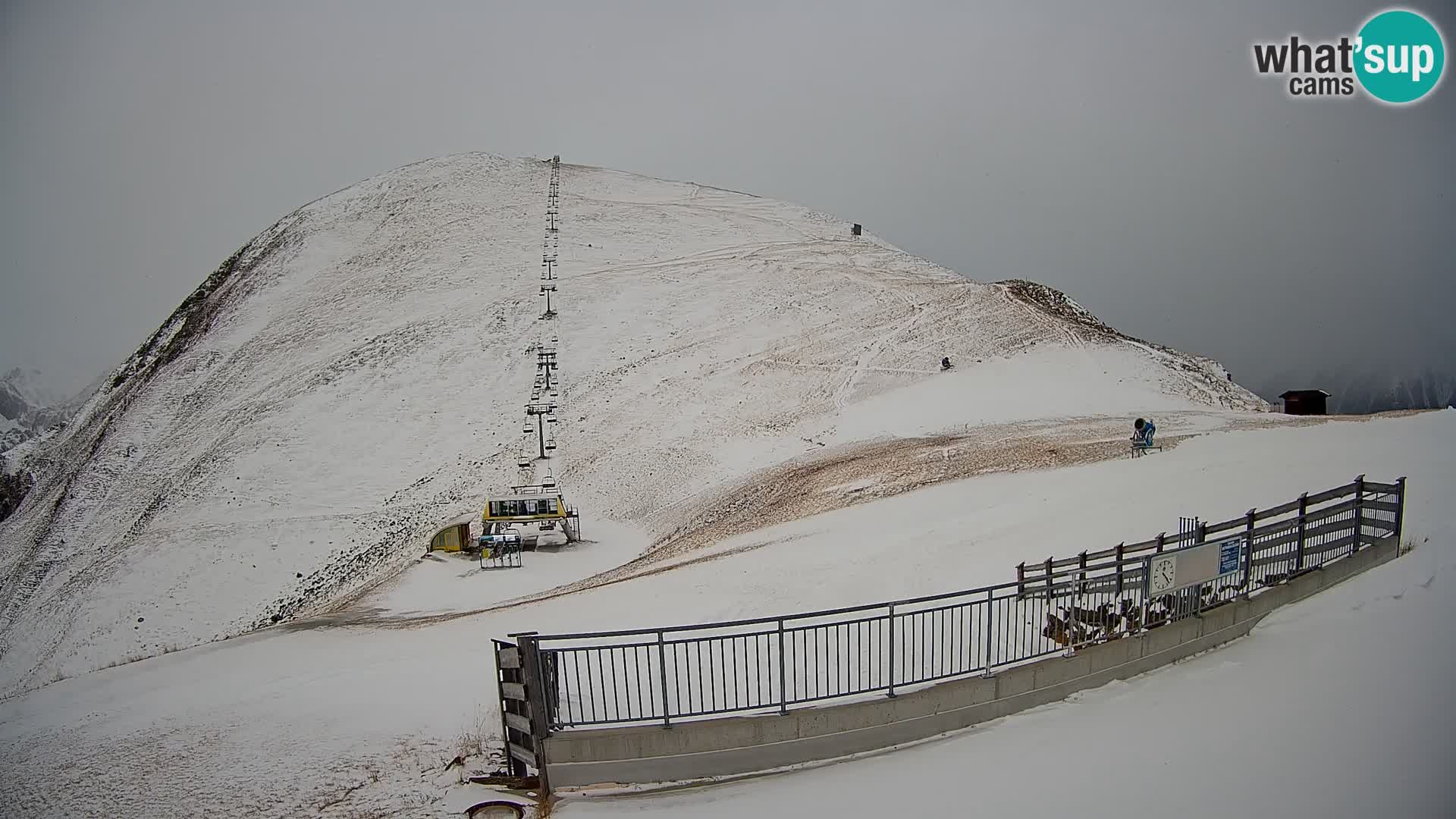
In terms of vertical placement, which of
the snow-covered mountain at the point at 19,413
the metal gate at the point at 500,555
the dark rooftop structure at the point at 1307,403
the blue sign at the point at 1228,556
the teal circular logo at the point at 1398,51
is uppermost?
the teal circular logo at the point at 1398,51

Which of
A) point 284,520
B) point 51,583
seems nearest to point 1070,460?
point 51,583

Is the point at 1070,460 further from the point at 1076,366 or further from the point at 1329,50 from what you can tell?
the point at 1076,366

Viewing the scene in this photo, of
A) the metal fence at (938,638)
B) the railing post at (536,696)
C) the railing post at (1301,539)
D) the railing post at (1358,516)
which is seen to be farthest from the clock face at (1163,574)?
the railing post at (536,696)

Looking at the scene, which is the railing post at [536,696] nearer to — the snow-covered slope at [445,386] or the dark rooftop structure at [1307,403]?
the snow-covered slope at [445,386]

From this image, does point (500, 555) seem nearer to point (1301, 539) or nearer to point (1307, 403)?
point (1301, 539)

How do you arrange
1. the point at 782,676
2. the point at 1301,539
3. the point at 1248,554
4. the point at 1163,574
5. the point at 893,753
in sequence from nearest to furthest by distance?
1. the point at 782,676
2. the point at 893,753
3. the point at 1163,574
4. the point at 1248,554
5. the point at 1301,539

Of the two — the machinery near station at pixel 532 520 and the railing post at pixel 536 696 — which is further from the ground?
the railing post at pixel 536 696

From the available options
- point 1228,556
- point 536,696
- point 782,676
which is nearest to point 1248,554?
point 1228,556
